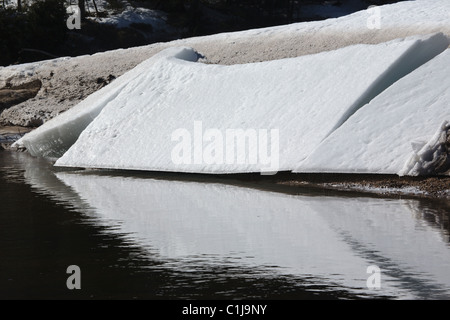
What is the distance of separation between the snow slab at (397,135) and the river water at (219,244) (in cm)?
34

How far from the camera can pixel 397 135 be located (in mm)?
8805

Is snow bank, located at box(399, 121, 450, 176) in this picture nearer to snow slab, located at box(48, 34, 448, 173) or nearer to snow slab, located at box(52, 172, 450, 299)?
snow slab, located at box(52, 172, 450, 299)

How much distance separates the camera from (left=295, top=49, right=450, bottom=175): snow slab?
843 centimetres

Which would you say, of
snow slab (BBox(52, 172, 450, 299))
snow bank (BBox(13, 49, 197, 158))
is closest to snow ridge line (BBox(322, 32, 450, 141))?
snow slab (BBox(52, 172, 450, 299))

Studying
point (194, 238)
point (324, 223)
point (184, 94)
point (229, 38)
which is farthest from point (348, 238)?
point (229, 38)

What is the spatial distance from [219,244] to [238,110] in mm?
4348

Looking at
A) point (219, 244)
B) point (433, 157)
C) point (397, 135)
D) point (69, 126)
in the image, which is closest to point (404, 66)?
point (397, 135)

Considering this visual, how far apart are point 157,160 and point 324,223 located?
139 inches

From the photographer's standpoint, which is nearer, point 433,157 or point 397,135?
point 433,157

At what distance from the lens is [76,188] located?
32.9 ft

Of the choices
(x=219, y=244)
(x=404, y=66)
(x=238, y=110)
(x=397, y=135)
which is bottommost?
(x=219, y=244)

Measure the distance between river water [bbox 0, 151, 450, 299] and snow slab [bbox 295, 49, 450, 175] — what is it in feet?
1.11

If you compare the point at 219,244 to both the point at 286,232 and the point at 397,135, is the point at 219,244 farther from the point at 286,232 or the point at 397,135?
the point at 397,135

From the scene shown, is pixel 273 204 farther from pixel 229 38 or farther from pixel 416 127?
pixel 229 38
